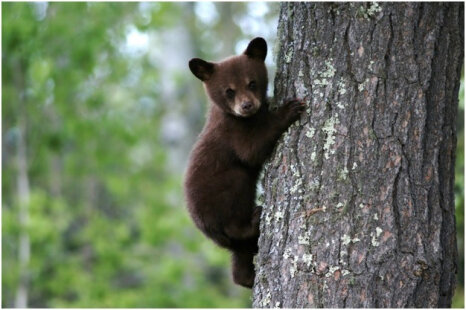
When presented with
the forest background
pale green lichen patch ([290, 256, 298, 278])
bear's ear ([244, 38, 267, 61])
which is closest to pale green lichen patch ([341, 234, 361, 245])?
pale green lichen patch ([290, 256, 298, 278])

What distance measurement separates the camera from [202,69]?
4.98 m

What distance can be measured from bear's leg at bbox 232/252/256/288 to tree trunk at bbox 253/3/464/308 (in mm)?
898

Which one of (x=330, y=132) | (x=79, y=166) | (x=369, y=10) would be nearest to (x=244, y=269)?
(x=330, y=132)

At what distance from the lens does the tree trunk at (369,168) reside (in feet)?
10.7

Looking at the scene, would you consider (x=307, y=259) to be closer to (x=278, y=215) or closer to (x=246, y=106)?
(x=278, y=215)

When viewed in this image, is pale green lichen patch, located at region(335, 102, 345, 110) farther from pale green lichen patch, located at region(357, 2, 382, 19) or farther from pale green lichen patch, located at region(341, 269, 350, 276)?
pale green lichen patch, located at region(341, 269, 350, 276)

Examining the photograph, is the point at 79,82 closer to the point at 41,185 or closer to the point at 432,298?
the point at 41,185

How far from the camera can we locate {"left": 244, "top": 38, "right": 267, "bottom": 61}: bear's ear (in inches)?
191

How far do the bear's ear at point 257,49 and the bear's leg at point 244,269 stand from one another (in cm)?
146

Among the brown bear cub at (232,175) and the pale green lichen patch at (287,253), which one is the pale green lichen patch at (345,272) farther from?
the brown bear cub at (232,175)

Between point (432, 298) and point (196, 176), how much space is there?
190cm

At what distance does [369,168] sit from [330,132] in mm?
286

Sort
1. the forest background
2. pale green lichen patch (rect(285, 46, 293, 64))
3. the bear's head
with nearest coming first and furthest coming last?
pale green lichen patch (rect(285, 46, 293, 64))
the bear's head
the forest background

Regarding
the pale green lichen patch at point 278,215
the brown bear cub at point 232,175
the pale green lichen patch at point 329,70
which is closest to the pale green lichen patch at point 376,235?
the pale green lichen patch at point 278,215
